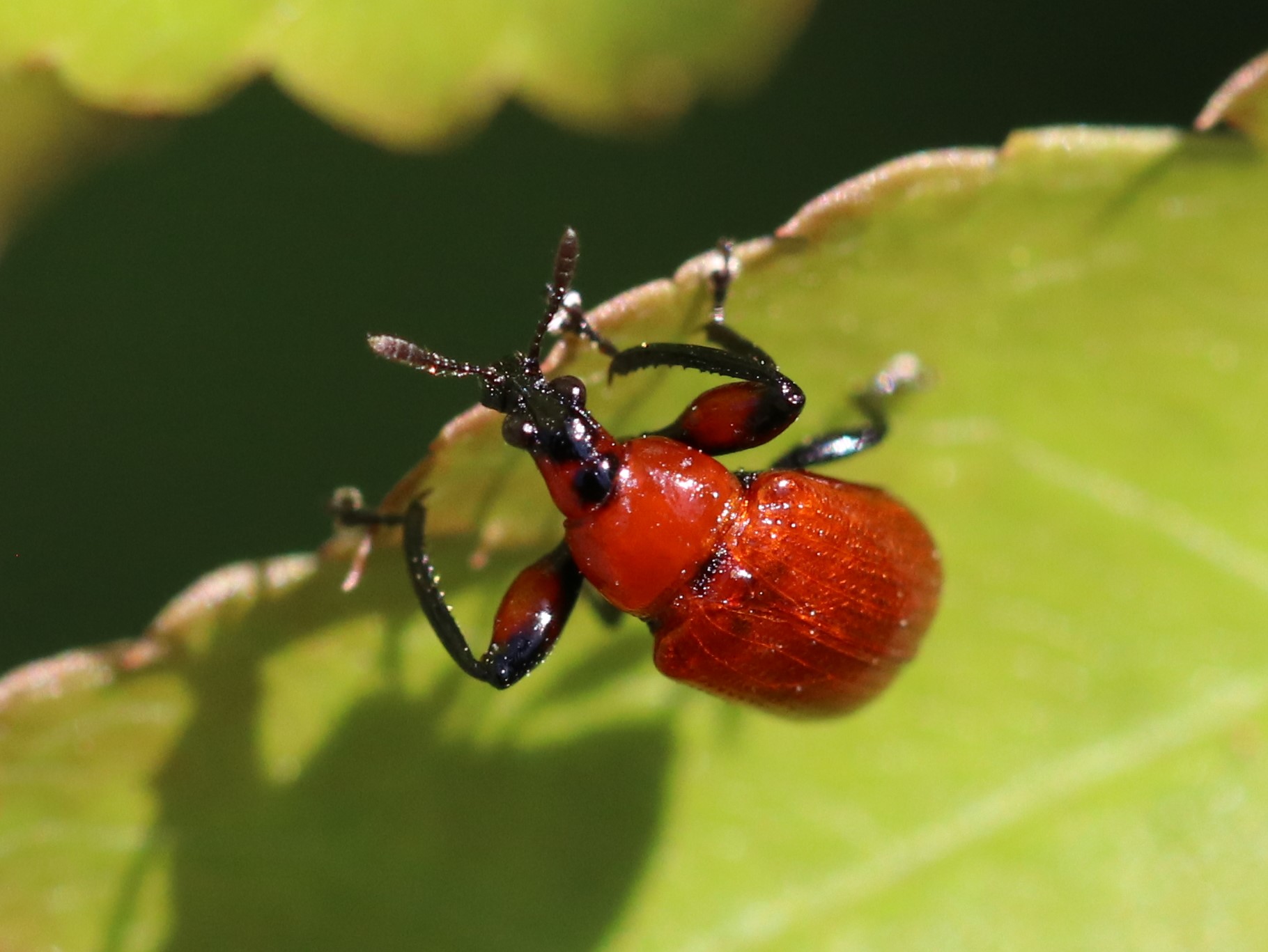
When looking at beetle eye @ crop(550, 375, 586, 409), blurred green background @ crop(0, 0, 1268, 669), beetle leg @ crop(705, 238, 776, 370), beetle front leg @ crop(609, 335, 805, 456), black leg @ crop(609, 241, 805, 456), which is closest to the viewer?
beetle leg @ crop(705, 238, 776, 370)

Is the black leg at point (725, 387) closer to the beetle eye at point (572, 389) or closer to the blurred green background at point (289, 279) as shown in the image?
the beetle eye at point (572, 389)

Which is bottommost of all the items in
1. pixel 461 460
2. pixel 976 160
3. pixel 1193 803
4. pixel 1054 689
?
pixel 1193 803

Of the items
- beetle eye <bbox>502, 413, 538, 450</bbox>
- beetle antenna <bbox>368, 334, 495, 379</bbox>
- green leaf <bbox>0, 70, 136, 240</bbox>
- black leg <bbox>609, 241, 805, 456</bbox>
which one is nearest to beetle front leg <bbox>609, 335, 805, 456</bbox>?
black leg <bbox>609, 241, 805, 456</bbox>

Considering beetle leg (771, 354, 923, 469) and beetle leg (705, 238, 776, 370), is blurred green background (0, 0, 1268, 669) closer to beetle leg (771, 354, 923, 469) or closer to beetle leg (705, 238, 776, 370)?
beetle leg (771, 354, 923, 469)

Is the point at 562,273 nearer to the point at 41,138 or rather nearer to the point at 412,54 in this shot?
the point at 412,54

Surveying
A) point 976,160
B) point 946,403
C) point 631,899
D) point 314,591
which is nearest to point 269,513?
point 314,591

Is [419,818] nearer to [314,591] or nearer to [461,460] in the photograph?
[314,591]

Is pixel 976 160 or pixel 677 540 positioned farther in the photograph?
pixel 677 540
